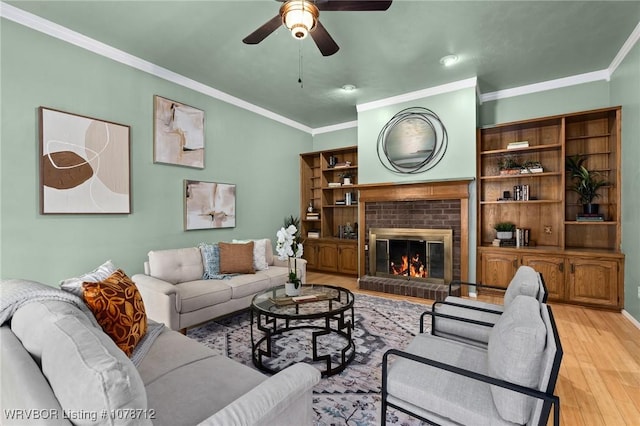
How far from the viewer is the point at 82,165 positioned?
118 inches

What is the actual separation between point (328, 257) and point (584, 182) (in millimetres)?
4043

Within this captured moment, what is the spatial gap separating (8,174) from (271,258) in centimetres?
281

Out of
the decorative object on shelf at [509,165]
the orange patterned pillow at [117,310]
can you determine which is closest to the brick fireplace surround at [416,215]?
the decorative object on shelf at [509,165]

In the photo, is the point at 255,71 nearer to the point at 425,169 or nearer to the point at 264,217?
the point at 264,217

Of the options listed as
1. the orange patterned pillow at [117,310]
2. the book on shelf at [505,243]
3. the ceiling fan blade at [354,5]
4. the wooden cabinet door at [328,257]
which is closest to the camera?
the orange patterned pillow at [117,310]

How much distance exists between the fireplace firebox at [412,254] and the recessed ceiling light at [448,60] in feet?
7.34

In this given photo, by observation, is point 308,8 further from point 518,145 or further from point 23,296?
point 518,145

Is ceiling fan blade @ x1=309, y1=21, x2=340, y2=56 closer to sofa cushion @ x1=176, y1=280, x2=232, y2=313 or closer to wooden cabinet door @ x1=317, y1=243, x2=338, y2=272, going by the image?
sofa cushion @ x1=176, y1=280, x2=232, y2=313

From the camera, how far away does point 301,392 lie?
118cm

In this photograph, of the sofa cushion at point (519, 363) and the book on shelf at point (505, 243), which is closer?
the sofa cushion at point (519, 363)

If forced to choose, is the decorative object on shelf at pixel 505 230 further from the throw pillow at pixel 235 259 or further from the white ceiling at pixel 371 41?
the throw pillow at pixel 235 259

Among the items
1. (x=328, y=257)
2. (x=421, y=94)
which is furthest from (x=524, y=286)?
(x=328, y=257)

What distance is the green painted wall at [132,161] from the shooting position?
2637 mm

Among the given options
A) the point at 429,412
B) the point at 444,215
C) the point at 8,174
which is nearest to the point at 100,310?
the point at 429,412
